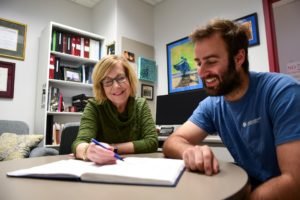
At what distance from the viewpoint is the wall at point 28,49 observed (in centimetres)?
279

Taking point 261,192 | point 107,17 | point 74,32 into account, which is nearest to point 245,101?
point 261,192

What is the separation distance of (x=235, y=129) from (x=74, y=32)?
270cm

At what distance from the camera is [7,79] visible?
2734 millimetres

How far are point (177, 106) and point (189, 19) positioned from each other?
1.34m

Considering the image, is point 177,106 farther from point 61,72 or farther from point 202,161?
point 202,161

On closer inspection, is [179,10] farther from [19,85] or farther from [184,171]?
[184,171]

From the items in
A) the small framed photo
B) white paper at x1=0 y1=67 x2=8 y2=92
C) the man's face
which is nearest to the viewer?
the man's face

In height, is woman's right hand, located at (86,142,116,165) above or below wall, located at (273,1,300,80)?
below

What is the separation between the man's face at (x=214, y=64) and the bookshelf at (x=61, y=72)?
2.19 m

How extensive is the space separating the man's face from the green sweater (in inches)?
16.7

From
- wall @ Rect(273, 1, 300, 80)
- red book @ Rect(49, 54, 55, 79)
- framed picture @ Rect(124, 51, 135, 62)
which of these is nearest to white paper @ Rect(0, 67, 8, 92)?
red book @ Rect(49, 54, 55, 79)

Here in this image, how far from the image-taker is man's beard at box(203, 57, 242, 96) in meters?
0.91

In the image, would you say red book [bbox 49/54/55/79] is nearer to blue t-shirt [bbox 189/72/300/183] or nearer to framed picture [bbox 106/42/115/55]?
framed picture [bbox 106/42/115/55]

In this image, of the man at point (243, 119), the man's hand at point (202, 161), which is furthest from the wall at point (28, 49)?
the man's hand at point (202, 161)
